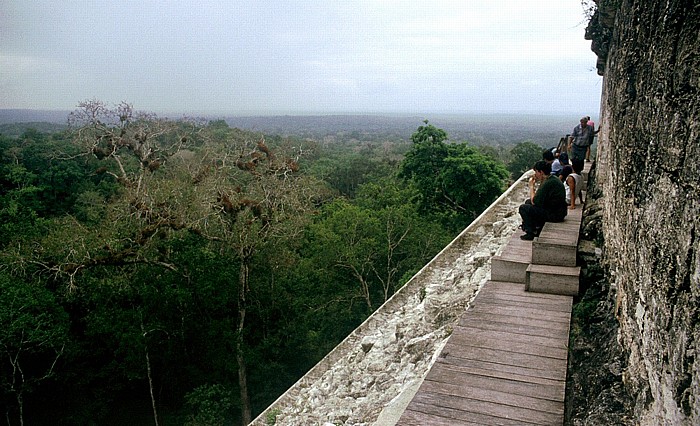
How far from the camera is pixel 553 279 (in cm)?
436

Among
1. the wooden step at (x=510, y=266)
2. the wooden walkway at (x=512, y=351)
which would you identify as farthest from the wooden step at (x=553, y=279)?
the wooden step at (x=510, y=266)

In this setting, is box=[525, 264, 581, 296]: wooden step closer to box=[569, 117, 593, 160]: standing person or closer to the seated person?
the seated person

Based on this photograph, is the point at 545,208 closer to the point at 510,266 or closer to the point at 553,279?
the point at 510,266

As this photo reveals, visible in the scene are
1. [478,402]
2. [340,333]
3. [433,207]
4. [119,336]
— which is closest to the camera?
[478,402]

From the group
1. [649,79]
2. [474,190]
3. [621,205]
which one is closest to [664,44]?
[649,79]

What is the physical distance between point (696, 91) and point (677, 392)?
3.50 feet

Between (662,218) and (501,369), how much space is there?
170 cm

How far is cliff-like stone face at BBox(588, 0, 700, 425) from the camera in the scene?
5.31 feet

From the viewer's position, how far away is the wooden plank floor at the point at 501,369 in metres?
2.85

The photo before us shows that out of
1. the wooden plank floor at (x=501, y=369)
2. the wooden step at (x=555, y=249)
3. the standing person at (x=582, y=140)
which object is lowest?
the wooden plank floor at (x=501, y=369)

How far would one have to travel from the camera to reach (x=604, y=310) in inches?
146

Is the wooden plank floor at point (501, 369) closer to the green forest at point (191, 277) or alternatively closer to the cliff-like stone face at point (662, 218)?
the cliff-like stone face at point (662, 218)

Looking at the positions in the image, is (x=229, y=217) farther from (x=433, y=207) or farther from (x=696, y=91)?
(x=696, y=91)

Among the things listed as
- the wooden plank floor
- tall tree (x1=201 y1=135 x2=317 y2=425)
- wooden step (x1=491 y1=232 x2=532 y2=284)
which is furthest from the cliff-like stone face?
tall tree (x1=201 y1=135 x2=317 y2=425)
